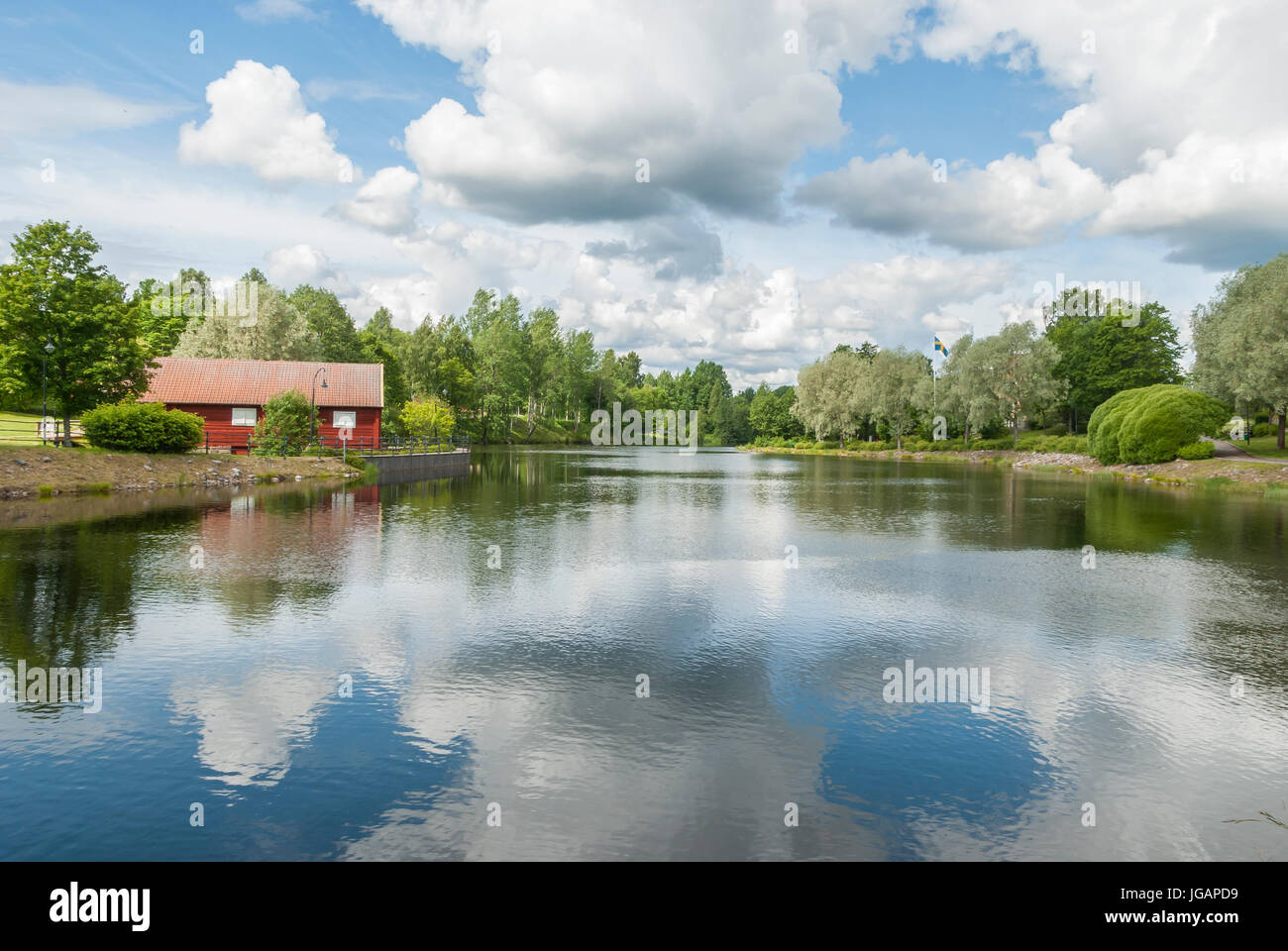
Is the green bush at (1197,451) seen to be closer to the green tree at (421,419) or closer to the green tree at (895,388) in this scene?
the green tree at (895,388)

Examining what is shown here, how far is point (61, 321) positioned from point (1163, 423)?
65171mm

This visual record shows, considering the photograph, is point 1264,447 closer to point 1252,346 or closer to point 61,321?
point 1252,346

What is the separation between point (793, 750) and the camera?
7895 millimetres

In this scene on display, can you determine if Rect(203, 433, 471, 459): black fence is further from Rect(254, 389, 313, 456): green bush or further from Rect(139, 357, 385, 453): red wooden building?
Rect(139, 357, 385, 453): red wooden building

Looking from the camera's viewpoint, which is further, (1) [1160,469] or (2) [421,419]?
(2) [421,419]

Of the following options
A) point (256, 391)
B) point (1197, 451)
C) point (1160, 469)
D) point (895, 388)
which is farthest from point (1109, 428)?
point (256, 391)

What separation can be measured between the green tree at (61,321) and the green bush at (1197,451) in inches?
2506

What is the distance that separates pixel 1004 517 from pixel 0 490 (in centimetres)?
3849

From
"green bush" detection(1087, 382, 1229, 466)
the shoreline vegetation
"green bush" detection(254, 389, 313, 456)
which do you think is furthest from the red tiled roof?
"green bush" detection(1087, 382, 1229, 466)

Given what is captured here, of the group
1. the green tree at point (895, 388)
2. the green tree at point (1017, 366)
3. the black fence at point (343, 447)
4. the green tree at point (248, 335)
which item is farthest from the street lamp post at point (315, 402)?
the green tree at point (895, 388)

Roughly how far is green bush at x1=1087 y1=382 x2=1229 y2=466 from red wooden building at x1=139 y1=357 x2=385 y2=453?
54136 millimetres

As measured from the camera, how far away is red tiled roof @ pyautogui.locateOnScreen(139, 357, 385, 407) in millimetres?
54719

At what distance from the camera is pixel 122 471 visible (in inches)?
1355

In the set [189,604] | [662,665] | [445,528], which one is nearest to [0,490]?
[445,528]
